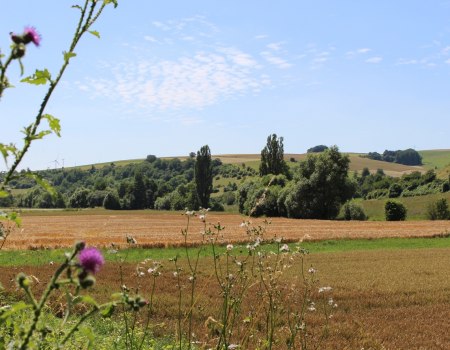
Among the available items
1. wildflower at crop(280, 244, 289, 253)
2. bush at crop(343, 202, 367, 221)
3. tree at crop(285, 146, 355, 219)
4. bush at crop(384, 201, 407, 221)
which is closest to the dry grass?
wildflower at crop(280, 244, 289, 253)

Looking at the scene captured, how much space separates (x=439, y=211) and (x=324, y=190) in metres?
14.7

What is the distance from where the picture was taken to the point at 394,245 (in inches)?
1417

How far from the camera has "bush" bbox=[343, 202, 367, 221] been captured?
6650 centimetres

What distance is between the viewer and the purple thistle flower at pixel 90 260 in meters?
1.37

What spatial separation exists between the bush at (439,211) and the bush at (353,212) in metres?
8.47

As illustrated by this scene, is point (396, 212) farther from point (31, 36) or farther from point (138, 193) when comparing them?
point (138, 193)

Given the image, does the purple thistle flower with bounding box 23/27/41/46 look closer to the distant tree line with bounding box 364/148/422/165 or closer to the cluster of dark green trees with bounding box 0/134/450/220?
the cluster of dark green trees with bounding box 0/134/450/220

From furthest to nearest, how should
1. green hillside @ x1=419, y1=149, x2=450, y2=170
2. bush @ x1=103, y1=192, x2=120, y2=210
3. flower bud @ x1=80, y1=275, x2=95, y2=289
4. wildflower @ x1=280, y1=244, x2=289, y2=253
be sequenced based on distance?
green hillside @ x1=419, y1=149, x2=450, y2=170 < bush @ x1=103, y1=192, x2=120, y2=210 < wildflower @ x1=280, y1=244, x2=289, y2=253 < flower bud @ x1=80, y1=275, x2=95, y2=289

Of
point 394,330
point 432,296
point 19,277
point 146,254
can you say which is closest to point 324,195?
point 146,254

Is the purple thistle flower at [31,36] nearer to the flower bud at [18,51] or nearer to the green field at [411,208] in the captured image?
the flower bud at [18,51]

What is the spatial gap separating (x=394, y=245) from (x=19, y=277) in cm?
3705

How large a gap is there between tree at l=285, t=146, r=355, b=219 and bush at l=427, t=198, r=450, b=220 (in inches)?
398

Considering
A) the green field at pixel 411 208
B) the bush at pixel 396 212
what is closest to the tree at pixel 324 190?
the bush at pixel 396 212

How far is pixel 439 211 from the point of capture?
215 ft
